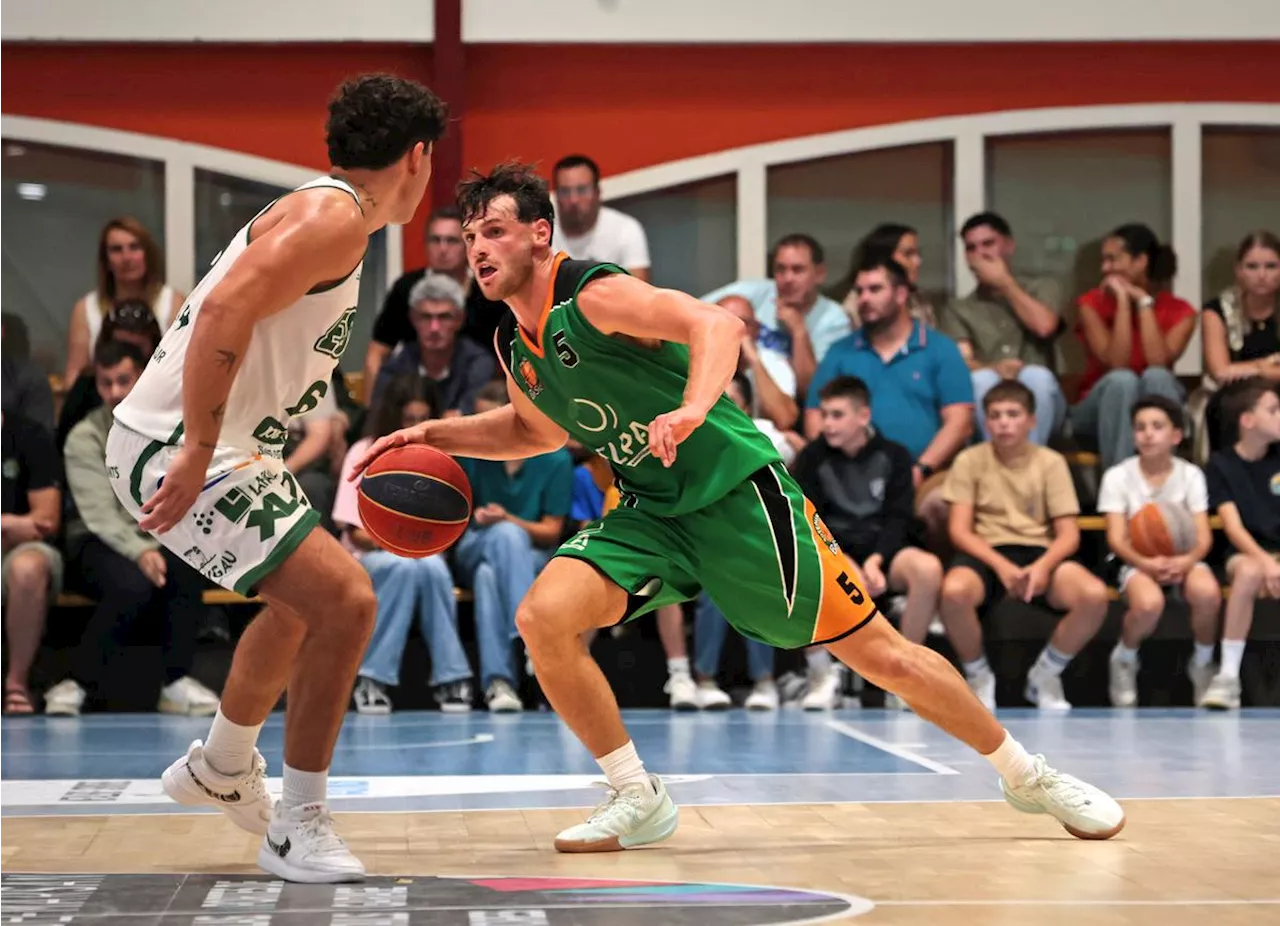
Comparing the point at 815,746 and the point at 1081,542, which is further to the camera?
the point at 1081,542

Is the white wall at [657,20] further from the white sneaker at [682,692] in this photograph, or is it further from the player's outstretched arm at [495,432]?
the player's outstretched arm at [495,432]

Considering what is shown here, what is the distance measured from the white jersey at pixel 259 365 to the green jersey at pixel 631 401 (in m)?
0.58

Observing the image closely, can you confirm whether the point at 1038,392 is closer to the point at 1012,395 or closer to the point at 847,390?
the point at 1012,395

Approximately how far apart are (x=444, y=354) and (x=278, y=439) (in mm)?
4731

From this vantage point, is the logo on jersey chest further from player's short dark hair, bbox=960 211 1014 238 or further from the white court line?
player's short dark hair, bbox=960 211 1014 238

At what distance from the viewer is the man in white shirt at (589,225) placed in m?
9.23

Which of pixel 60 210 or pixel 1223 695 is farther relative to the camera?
pixel 60 210

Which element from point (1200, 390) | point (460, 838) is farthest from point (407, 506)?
point (1200, 390)

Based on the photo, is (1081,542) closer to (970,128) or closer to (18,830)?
(970,128)

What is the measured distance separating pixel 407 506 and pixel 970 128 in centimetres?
716

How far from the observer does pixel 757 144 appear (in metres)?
10.8

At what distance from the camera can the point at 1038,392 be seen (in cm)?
917

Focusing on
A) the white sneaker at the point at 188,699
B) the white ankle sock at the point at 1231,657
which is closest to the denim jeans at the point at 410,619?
the white sneaker at the point at 188,699

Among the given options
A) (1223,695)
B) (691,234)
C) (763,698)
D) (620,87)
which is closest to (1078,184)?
(691,234)
